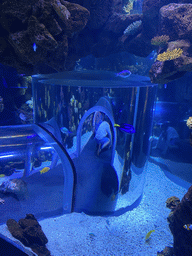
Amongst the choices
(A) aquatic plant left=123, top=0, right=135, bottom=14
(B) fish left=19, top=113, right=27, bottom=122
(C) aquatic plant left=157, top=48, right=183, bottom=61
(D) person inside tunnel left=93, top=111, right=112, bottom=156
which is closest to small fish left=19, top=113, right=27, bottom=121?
(B) fish left=19, top=113, right=27, bottom=122

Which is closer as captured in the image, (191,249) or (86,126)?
(191,249)

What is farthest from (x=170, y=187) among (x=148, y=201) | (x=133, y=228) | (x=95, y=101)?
(x=95, y=101)

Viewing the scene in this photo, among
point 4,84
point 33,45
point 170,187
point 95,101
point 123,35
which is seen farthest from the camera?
point 4,84

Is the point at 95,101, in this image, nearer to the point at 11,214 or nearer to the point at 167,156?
the point at 11,214

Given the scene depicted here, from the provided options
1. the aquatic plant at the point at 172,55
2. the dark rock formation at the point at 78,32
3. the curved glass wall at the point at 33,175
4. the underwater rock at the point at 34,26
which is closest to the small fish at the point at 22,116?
the dark rock formation at the point at 78,32

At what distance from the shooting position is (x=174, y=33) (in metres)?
5.39

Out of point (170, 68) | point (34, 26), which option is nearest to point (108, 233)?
point (170, 68)

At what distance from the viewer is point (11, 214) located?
260 centimetres

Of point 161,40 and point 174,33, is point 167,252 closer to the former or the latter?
point 161,40

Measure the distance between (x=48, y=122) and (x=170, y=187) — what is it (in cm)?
432

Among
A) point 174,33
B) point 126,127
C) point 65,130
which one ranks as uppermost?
point 174,33

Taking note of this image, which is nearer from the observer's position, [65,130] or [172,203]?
[65,130]

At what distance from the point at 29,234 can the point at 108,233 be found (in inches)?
58.5

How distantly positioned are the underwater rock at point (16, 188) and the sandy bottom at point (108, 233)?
0.48 meters
